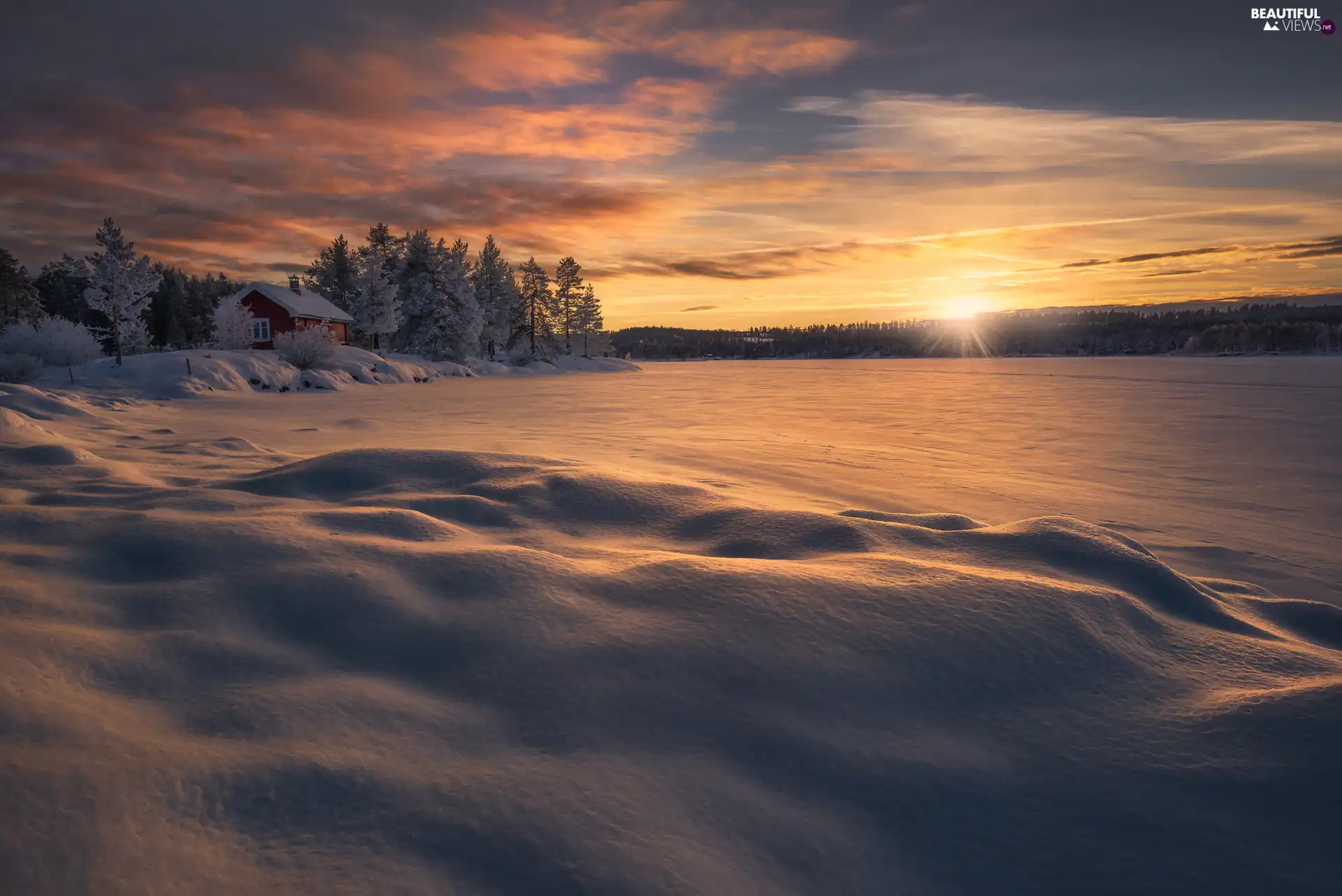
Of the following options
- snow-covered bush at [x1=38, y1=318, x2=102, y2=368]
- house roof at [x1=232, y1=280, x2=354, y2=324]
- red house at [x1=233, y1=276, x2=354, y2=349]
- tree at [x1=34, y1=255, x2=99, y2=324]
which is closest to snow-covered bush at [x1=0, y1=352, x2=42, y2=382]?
snow-covered bush at [x1=38, y1=318, x2=102, y2=368]

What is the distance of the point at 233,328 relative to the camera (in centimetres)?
3375

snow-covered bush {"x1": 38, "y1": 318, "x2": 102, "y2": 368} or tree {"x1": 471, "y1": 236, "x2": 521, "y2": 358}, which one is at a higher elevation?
tree {"x1": 471, "y1": 236, "x2": 521, "y2": 358}

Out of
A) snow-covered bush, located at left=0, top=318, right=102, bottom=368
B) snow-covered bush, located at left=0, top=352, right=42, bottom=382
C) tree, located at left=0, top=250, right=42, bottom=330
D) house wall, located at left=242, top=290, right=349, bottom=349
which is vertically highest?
tree, located at left=0, top=250, right=42, bottom=330

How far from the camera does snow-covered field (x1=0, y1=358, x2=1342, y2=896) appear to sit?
1285 millimetres

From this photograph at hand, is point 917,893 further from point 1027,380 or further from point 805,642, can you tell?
point 1027,380

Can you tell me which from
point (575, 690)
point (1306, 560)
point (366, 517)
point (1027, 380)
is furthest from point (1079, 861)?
point (1027, 380)

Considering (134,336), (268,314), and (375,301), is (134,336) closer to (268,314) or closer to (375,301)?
(268,314)

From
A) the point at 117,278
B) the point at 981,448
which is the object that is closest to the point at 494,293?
the point at 117,278

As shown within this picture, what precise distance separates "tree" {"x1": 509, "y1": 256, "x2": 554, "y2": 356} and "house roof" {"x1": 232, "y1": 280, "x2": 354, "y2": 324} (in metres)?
20.4

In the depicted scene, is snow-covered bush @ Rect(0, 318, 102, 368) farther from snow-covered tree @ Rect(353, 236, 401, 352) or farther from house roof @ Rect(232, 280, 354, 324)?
snow-covered tree @ Rect(353, 236, 401, 352)

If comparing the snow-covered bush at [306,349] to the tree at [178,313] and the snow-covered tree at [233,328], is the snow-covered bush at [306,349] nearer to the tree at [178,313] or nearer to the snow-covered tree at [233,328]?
the snow-covered tree at [233,328]

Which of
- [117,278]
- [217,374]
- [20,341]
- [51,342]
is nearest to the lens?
[20,341]

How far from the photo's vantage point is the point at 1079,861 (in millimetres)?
1346

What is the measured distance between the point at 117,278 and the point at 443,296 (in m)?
19.7
